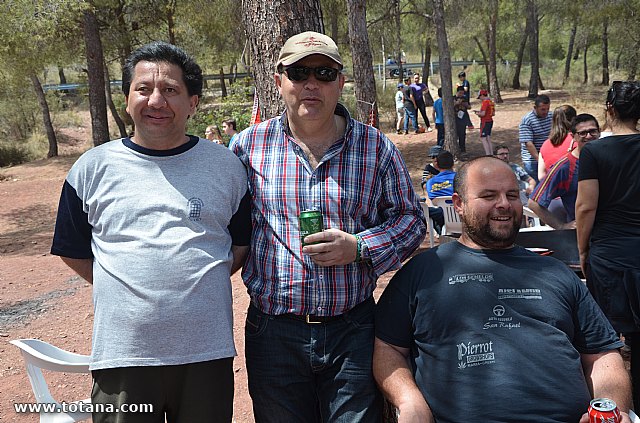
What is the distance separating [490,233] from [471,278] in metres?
0.23

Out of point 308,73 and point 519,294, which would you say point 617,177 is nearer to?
point 519,294

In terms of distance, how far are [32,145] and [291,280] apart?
83.8ft

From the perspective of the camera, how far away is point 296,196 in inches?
90.8

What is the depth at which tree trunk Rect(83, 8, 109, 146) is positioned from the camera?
15.5 meters

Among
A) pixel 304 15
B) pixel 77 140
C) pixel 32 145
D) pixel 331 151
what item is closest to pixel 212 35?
pixel 32 145

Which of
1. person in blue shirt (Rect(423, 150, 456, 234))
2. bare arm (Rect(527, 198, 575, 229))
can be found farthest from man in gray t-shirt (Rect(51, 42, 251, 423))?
person in blue shirt (Rect(423, 150, 456, 234))

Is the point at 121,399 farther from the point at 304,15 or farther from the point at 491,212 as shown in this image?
the point at 304,15

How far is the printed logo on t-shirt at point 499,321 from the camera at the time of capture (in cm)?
239

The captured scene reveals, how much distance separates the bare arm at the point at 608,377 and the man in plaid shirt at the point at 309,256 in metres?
0.93

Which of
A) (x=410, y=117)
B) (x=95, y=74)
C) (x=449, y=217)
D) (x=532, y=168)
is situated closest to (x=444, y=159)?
(x=449, y=217)

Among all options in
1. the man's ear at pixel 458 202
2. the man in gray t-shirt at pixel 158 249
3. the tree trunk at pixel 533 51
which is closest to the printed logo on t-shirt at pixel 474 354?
the man's ear at pixel 458 202

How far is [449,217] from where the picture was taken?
6.91 m

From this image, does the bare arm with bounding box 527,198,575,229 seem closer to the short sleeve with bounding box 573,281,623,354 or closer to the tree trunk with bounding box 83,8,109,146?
the short sleeve with bounding box 573,281,623,354

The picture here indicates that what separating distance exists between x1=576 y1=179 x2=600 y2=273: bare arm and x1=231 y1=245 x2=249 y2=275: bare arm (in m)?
1.96
